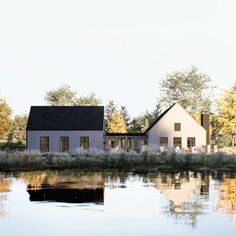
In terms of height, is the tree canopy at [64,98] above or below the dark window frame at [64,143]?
above

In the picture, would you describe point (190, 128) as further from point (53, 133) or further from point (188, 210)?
point (188, 210)

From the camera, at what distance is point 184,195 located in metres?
21.0

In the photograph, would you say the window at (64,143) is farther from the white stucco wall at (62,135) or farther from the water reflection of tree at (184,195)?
the water reflection of tree at (184,195)

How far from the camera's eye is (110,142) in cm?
6506

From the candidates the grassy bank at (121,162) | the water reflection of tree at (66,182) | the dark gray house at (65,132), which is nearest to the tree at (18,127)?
the dark gray house at (65,132)

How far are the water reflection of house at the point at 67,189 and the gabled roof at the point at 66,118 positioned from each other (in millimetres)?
25606

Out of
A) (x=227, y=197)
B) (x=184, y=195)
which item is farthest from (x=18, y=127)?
(x=227, y=197)

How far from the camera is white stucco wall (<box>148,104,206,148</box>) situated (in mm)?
57906

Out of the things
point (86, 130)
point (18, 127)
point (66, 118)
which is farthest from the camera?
point (18, 127)

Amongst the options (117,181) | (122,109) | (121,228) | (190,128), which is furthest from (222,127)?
(121,228)

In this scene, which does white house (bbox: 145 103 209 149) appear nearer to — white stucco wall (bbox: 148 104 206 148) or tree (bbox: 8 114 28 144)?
white stucco wall (bbox: 148 104 206 148)

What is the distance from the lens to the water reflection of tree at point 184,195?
16.1 m

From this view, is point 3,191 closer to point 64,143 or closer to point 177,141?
point 64,143

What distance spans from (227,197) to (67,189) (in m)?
7.11
